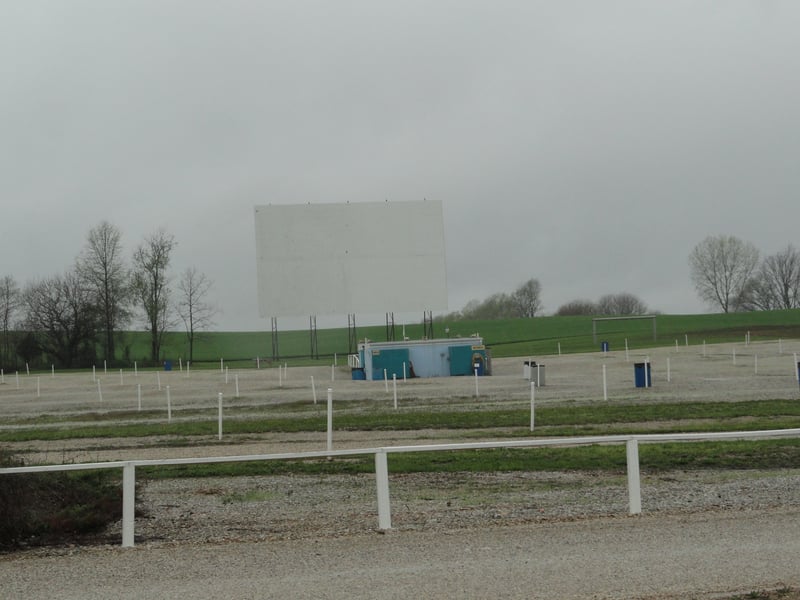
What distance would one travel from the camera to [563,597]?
7020 mm

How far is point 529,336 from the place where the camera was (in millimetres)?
100500

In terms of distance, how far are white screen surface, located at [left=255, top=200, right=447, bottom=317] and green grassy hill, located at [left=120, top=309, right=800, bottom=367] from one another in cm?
1829

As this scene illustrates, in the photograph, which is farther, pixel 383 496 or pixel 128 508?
pixel 383 496

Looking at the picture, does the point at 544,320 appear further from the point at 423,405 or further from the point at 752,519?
the point at 752,519

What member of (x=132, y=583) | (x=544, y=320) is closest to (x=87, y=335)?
(x=544, y=320)

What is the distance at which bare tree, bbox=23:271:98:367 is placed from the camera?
88.4 meters

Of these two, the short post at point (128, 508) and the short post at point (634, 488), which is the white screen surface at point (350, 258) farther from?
the short post at point (128, 508)

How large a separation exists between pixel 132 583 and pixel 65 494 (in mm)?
3891

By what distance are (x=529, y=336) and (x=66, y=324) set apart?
48.4 meters

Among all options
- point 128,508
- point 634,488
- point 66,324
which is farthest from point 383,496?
point 66,324

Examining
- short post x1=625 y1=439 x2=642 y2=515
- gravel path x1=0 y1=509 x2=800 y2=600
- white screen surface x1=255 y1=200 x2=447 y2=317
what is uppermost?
white screen surface x1=255 y1=200 x2=447 y2=317

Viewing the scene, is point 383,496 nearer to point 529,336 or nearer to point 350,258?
point 350,258

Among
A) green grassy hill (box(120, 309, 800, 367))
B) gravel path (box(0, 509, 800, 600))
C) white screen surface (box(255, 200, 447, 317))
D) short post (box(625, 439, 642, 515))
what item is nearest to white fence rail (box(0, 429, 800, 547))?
short post (box(625, 439, 642, 515))

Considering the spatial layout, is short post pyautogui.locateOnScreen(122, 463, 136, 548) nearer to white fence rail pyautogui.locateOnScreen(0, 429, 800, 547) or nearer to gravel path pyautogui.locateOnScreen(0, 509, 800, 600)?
white fence rail pyautogui.locateOnScreen(0, 429, 800, 547)
